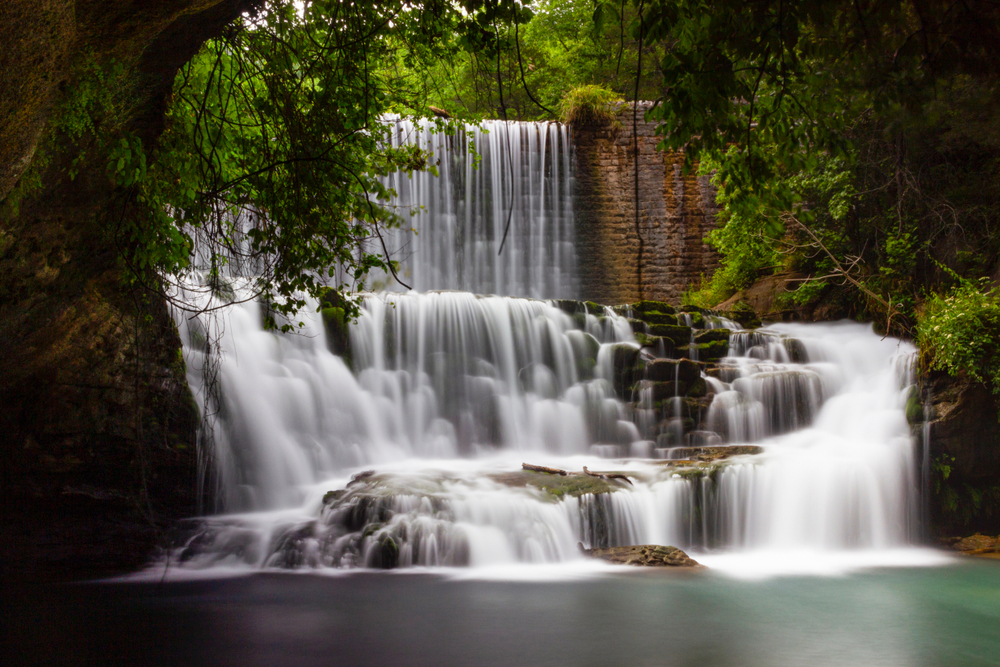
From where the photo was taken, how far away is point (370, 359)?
1140 cm

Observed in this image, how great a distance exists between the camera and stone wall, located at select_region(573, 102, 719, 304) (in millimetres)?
17469

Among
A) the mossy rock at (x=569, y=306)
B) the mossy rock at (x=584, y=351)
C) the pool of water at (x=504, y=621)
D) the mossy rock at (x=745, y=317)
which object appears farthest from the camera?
the mossy rock at (x=745, y=317)

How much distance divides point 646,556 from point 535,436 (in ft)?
13.6

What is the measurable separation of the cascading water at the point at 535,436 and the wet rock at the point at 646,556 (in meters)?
0.23

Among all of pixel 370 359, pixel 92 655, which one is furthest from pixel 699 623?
pixel 370 359

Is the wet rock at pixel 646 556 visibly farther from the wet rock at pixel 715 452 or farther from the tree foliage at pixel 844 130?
the tree foliage at pixel 844 130

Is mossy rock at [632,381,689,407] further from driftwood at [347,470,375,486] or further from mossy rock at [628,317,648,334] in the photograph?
driftwood at [347,470,375,486]

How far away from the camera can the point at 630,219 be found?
17438 mm

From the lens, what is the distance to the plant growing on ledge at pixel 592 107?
17.5 meters

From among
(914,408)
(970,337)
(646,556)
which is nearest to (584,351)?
(914,408)

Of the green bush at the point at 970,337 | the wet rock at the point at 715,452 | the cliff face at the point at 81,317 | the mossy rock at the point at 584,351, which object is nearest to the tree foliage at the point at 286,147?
the cliff face at the point at 81,317

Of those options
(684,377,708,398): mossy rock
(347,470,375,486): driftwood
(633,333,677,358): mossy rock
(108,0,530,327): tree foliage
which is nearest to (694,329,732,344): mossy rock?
(633,333,677,358): mossy rock

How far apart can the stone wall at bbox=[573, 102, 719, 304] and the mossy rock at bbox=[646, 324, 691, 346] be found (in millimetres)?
4484

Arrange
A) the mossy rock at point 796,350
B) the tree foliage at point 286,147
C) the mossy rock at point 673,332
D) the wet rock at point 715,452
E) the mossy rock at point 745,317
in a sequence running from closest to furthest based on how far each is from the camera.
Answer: the tree foliage at point 286,147 → the wet rock at point 715,452 → the mossy rock at point 796,350 → the mossy rock at point 673,332 → the mossy rock at point 745,317
